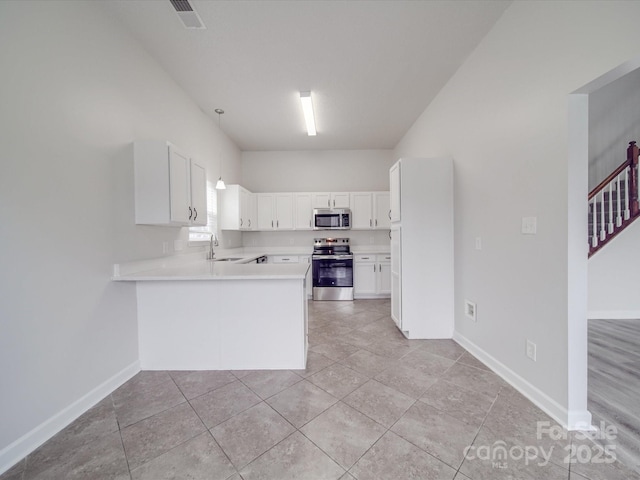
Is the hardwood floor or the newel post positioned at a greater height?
the newel post

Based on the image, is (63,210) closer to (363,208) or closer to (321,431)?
(321,431)

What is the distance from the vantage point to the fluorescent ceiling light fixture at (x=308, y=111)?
10.4 feet

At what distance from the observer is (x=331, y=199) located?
5.03m

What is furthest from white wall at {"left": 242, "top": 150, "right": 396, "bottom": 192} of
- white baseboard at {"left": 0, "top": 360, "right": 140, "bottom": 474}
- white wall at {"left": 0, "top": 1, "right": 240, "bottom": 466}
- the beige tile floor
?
white baseboard at {"left": 0, "top": 360, "right": 140, "bottom": 474}

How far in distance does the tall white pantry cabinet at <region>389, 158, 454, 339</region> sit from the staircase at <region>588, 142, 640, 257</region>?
2366 mm

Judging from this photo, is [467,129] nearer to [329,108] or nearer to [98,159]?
[329,108]

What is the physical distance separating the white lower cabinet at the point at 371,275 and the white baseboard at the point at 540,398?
2328 mm

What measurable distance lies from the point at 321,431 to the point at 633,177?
16.2 ft

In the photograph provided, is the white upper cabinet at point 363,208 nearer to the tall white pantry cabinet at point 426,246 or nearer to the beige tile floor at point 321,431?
the tall white pantry cabinet at point 426,246

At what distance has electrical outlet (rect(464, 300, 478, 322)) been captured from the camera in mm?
2479

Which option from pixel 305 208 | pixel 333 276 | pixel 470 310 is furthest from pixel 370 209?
pixel 470 310

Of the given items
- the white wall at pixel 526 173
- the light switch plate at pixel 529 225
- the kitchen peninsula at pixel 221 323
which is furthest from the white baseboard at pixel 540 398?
the kitchen peninsula at pixel 221 323

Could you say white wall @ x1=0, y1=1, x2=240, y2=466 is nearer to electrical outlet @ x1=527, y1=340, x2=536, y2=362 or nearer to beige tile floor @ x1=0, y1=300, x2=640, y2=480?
beige tile floor @ x1=0, y1=300, x2=640, y2=480

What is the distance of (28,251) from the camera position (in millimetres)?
1423
